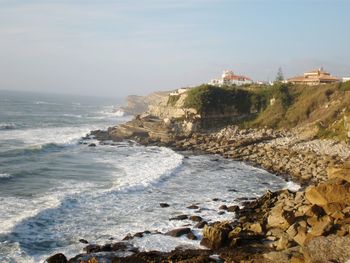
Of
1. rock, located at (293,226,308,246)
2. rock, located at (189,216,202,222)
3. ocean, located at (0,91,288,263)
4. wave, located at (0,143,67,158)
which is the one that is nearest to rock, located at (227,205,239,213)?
ocean, located at (0,91,288,263)

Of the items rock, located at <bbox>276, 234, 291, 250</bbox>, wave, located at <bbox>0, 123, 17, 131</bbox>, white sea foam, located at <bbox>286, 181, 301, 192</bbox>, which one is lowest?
white sea foam, located at <bbox>286, 181, 301, 192</bbox>

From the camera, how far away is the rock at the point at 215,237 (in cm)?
2139

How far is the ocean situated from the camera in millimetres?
22844

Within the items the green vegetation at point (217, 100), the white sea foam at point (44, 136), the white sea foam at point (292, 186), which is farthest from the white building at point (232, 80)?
the white sea foam at point (292, 186)

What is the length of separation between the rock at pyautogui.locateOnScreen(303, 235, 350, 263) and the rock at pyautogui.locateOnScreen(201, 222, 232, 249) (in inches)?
182

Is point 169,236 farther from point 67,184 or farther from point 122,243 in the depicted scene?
point 67,184

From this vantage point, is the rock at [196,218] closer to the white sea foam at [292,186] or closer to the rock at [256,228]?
the rock at [256,228]

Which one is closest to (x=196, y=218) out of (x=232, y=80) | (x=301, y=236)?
(x=301, y=236)

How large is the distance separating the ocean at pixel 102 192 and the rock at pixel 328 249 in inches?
248

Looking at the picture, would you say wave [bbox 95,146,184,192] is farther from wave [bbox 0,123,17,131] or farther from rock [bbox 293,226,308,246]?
wave [bbox 0,123,17,131]

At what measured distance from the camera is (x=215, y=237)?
21562mm

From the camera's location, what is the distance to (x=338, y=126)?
51.2 metres

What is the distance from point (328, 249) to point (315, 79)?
67.7 m

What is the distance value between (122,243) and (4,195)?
1191 cm
